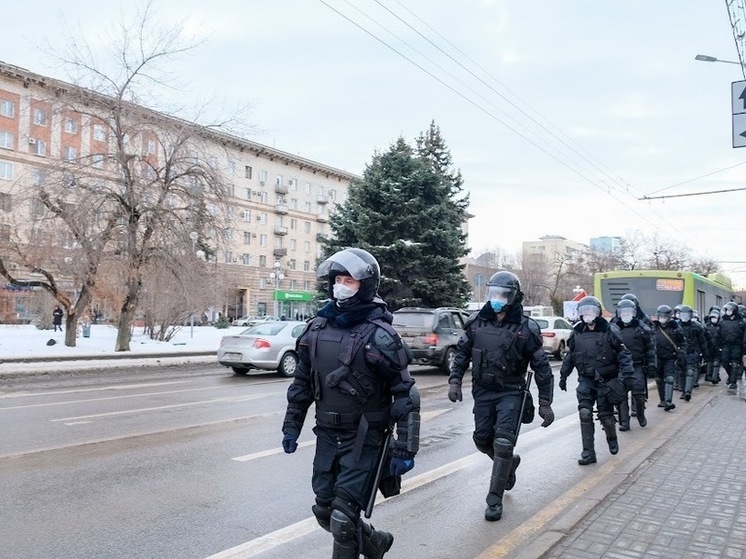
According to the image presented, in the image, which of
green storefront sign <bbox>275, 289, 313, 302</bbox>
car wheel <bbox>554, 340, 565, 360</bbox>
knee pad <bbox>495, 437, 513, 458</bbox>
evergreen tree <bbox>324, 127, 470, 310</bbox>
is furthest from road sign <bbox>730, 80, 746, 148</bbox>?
green storefront sign <bbox>275, 289, 313, 302</bbox>

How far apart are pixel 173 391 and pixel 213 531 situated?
9116 millimetres

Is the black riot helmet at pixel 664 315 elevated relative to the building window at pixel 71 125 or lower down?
lower down

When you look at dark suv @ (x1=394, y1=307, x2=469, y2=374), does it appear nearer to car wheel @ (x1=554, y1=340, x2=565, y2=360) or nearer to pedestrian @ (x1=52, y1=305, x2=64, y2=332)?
car wheel @ (x1=554, y1=340, x2=565, y2=360)

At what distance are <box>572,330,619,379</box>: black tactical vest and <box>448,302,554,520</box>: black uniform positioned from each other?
2007 millimetres

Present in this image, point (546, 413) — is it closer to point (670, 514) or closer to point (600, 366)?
point (670, 514)

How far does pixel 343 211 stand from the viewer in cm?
2938

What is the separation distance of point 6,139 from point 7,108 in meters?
2.62

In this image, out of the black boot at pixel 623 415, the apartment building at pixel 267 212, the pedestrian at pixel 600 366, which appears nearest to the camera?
the pedestrian at pixel 600 366

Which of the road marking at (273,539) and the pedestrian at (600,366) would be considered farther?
the pedestrian at (600,366)

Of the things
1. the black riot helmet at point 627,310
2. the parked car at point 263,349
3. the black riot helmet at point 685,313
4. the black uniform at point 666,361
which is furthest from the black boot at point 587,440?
the parked car at point 263,349

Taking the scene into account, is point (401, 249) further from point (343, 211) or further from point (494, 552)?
point (494, 552)

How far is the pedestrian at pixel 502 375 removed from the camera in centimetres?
528

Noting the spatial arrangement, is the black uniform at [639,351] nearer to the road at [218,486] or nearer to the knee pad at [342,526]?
the road at [218,486]

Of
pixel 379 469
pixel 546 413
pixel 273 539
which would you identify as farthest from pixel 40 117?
pixel 379 469
